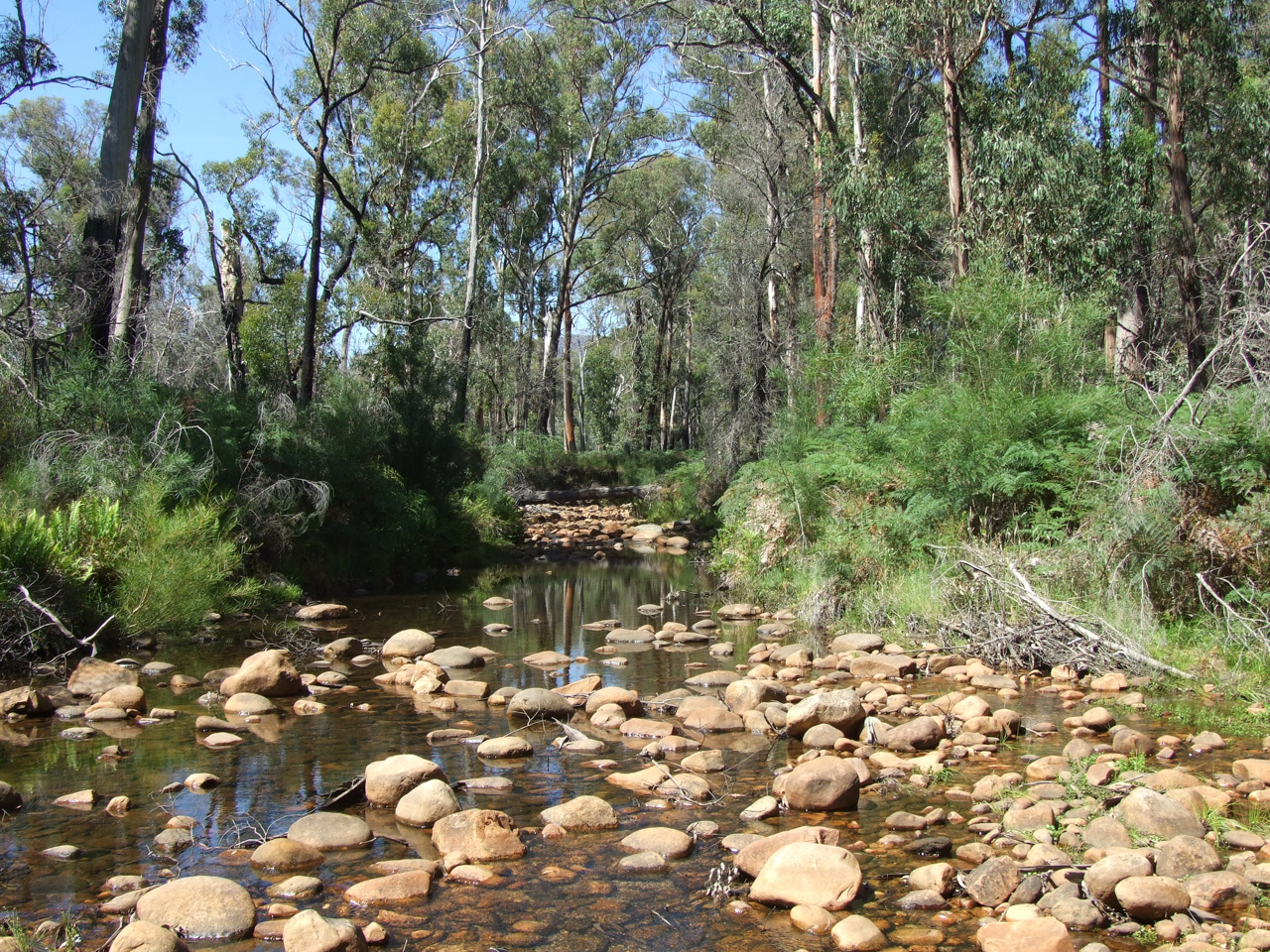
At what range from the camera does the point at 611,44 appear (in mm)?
31500

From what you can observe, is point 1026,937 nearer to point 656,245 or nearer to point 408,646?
point 408,646

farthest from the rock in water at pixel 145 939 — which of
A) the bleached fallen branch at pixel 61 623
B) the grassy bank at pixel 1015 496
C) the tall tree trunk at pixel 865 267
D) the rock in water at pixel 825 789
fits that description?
the tall tree trunk at pixel 865 267

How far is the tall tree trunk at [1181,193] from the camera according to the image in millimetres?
17056

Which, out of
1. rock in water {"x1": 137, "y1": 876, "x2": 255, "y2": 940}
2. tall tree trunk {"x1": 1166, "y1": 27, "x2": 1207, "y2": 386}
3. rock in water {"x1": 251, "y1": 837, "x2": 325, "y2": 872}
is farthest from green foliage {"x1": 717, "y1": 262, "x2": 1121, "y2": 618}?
rock in water {"x1": 137, "y1": 876, "x2": 255, "y2": 940}

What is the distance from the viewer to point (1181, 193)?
17.6 m

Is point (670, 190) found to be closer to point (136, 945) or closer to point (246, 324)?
point (246, 324)

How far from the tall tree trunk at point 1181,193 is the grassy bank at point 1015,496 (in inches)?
239

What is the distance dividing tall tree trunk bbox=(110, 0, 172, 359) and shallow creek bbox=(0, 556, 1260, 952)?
627 centimetres

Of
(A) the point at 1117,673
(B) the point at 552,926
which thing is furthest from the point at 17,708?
(A) the point at 1117,673

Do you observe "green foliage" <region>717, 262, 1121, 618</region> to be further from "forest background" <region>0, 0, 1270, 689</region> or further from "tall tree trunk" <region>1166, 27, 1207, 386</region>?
"tall tree trunk" <region>1166, 27, 1207, 386</region>

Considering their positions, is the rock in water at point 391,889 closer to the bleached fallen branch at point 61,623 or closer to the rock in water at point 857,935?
the rock in water at point 857,935

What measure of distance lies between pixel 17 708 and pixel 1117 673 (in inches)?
334

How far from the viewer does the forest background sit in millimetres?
8922

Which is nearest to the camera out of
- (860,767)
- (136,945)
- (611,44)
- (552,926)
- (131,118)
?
(136,945)
